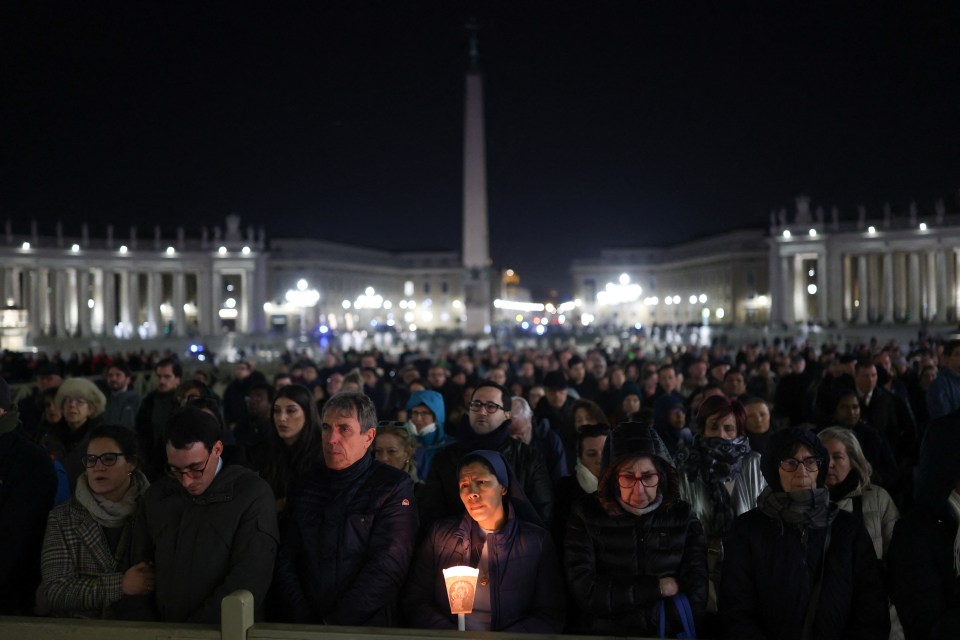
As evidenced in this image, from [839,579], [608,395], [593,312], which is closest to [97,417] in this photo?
[839,579]

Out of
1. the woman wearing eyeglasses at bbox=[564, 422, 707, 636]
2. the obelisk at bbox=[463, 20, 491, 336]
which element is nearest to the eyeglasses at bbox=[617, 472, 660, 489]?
the woman wearing eyeglasses at bbox=[564, 422, 707, 636]

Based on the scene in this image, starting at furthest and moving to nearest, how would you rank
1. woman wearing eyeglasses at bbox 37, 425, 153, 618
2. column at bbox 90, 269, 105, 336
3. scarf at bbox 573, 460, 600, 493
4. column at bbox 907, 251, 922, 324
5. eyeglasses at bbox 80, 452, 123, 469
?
column at bbox 90, 269, 105, 336
column at bbox 907, 251, 922, 324
scarf at bbox 573, 460, 600, 493
eyeglasses at bbox 80, 452, 123, 469
woman wearing eyeglasses at bbox 37, 425, 153, 618

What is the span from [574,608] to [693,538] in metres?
0.70

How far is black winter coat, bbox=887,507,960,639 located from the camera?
389 centimetres

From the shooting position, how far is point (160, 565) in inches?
165

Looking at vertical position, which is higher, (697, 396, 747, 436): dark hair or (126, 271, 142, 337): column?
(126, 271, 142, 337): column

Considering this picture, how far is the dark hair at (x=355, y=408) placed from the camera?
183 inches

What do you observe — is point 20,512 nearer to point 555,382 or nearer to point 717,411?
point 717,411

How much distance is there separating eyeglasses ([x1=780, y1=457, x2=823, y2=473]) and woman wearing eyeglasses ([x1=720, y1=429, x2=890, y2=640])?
133 mm

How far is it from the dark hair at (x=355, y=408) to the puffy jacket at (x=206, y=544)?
0.58 meters

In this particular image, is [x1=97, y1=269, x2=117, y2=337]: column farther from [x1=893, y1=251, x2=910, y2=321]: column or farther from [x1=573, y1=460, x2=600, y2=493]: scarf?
[x1=573, y1=460, x2=600, y2=493]: scarf

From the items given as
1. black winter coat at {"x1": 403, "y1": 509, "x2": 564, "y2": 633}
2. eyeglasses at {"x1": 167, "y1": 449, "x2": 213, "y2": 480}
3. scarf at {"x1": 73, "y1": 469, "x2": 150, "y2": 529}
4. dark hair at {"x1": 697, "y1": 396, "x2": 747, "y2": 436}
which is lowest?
black winter coat at {"x1": 403, "y1": 509, "x2": 564, "y2": 633}

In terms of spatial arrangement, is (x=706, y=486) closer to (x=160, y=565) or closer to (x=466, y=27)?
(x=160, y=565)

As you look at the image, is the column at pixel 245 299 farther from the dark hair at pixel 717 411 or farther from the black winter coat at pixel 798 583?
the black winter coat at pixel 798 583
